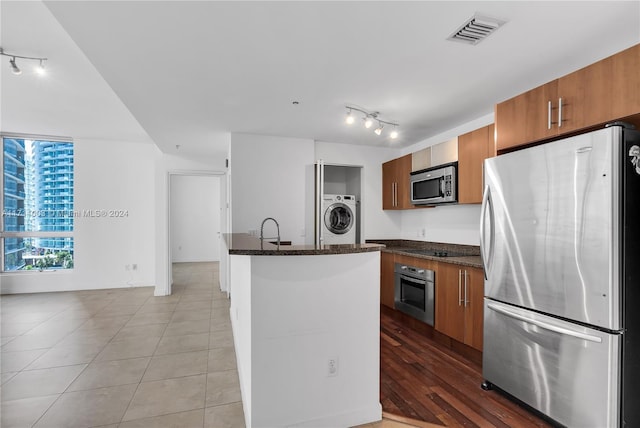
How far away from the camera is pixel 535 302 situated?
2070 mm

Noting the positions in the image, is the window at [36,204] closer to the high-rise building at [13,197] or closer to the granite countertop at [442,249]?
the high-rise building at [13,197]

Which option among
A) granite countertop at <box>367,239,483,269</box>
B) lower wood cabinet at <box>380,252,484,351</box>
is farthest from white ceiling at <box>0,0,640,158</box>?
lower wood cabinet at <box>380,252,484,351</box>

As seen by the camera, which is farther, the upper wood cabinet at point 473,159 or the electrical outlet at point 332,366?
the upper wood cabinet at point 473,159

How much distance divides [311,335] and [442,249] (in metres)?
2.72

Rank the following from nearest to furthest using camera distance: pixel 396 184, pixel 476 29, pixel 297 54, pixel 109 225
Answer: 1. pixel 476 29
2. pixel 297 54
3. pixel 396 184
4. pixel 109 225

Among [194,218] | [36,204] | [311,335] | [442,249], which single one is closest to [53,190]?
[36,204]

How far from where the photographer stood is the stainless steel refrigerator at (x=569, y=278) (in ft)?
5.48

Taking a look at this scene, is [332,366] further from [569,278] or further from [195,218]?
[195,218]

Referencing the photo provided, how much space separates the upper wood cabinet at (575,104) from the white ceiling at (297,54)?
0.24 m

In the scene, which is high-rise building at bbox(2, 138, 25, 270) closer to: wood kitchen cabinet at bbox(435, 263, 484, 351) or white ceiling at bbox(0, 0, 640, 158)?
white ceiling at bbox(0, 0, 640, 158)

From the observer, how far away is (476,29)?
184 centimetres

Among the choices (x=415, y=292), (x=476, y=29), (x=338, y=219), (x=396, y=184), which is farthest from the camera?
(x=338, y=219)

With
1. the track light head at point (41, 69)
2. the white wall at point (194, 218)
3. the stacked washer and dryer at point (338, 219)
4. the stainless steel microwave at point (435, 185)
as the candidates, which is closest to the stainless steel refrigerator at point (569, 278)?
the stainless steel microwave at point (435, 185)

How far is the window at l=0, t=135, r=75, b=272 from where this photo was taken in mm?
5508
